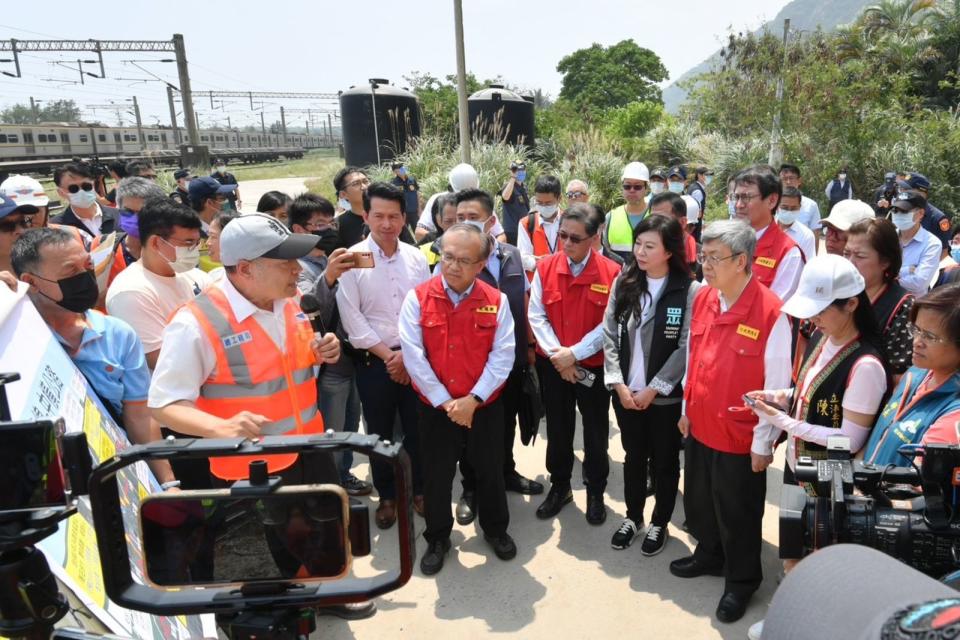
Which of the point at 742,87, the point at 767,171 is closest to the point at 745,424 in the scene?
the point at 767,171

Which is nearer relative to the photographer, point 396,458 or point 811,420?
point 396,458

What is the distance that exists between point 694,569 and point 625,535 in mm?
414

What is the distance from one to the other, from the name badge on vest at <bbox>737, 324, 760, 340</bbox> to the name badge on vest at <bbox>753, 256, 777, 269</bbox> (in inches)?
56.5

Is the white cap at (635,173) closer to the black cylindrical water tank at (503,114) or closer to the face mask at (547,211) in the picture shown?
the face mask at (547,211)

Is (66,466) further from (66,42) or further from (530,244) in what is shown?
(66,42)

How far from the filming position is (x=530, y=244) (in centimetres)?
535

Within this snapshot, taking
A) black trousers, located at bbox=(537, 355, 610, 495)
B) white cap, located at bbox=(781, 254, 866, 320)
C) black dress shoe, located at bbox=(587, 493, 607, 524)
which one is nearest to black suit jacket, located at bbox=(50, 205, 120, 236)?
black trousers, located at bbox=(537, 355, 610, 495)

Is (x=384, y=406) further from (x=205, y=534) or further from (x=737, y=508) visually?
(x=205, y=534)

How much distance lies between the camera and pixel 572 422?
12.5 ft

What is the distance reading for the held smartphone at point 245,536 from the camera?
1.11 metres

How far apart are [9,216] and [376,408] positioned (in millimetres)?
2250

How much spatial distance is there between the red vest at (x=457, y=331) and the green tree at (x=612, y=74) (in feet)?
153

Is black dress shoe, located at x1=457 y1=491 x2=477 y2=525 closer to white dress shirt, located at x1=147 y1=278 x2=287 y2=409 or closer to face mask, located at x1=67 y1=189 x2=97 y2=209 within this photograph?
white dress shirt, located at x1=147 y1=278 x2=287 y2=409

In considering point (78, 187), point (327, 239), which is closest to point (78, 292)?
point (327, 239)
